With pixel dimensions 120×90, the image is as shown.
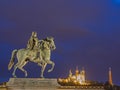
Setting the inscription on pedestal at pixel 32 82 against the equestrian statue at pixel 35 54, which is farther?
the equestrian statue at pixel 35 54

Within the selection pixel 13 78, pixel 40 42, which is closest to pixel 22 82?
pixel 13 78

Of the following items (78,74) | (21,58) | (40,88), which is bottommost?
(40,88)

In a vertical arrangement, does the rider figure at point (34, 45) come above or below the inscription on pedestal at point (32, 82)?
above

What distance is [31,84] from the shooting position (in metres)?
38.7

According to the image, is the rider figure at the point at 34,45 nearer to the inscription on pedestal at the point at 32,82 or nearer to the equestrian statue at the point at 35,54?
the equestrian statue at the point at 35,54

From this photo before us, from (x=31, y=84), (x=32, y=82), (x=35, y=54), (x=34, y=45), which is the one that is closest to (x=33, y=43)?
(x=34, y=45)

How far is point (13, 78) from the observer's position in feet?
128

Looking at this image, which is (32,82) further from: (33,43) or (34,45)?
(33,43)

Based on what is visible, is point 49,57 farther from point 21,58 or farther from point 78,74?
point 78,74

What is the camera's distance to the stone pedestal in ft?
127

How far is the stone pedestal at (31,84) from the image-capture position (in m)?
38.7

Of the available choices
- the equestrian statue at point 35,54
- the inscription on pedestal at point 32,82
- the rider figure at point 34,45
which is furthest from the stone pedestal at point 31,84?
the rider figure at point 34,45

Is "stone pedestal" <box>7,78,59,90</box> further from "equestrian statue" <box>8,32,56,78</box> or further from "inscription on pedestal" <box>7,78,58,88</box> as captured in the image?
"equestrian statue" <box>8,32,56,78</box>

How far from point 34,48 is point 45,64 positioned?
153 centimetres
